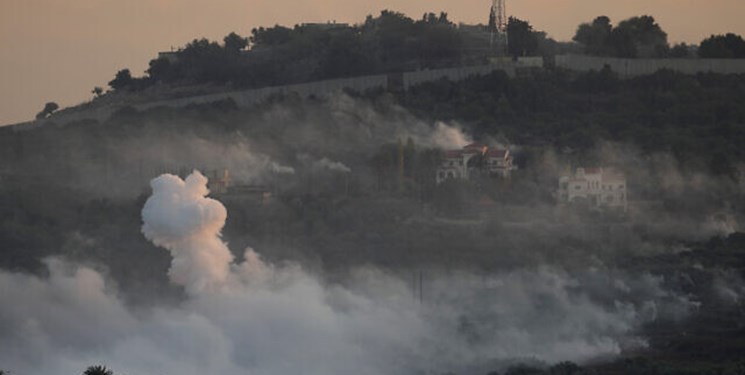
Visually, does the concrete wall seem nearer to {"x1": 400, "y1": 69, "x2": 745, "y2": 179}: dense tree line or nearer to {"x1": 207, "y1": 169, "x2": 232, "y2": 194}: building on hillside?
{"x1": 400, "y1": 69, "x2": 745, "y2": 179}: dense tree line

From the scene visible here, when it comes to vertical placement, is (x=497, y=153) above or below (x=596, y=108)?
below

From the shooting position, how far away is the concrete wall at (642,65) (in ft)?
445

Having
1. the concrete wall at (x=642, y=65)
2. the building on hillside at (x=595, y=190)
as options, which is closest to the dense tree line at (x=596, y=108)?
the concrete wall at (x=642, y=65)

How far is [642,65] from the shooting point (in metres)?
136

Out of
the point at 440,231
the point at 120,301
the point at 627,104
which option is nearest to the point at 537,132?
the point at 627,104

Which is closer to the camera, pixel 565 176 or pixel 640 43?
pixel 565 176

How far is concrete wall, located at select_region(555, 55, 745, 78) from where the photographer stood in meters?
136

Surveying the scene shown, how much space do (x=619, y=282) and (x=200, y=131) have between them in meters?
24.4

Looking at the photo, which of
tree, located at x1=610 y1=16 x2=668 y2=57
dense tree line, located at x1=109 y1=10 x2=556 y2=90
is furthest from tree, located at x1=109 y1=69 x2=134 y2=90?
tree, located at x1=610 y1=16 x2=668 y2=57

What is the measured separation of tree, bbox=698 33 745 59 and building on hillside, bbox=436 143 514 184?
48.2 feet

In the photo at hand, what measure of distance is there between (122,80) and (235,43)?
695 centimetres

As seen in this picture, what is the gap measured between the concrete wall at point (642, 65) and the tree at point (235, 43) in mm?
18642

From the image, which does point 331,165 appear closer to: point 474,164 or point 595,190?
point 474,164

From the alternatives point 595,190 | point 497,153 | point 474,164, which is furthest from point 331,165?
Answer: point 595,190
